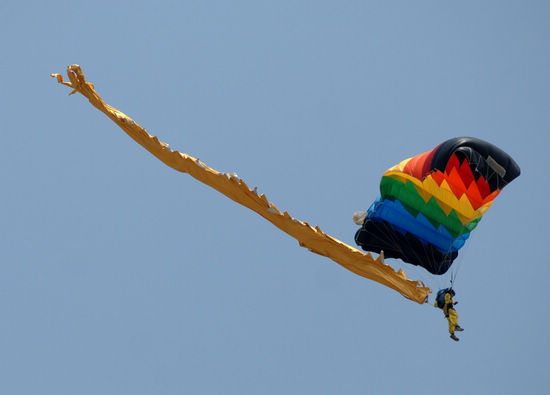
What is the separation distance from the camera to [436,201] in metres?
23.8

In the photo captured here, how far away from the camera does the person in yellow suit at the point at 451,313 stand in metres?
22.1

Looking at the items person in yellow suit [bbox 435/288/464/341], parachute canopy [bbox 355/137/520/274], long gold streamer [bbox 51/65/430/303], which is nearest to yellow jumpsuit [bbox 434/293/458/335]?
person in yellow suit [bbox 435/288/464/341]

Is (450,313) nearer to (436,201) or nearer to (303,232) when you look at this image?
(436,201)

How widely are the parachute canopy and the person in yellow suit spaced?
1.74 m

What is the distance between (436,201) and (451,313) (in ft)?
9.37

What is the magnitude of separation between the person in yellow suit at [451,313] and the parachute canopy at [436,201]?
174 centimetres

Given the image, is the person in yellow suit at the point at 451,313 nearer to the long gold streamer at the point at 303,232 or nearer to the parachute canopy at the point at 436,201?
the long gold streamer at the point at 303,232

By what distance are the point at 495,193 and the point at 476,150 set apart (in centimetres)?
118

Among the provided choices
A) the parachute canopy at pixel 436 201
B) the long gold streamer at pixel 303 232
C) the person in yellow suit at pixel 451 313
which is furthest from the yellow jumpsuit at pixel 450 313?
the parachute canopy at pixel 436 201

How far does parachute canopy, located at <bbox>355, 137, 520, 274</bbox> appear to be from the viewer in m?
23.5

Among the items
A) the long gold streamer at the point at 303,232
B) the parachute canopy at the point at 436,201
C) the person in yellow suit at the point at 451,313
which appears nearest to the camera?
the person in yellow suit at the point at 451,313

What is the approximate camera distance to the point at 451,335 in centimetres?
2211

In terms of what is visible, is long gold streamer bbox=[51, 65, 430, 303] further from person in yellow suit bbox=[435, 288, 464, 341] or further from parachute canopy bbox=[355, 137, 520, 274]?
parachute canopy bbox=[355, 137, 520, 274]

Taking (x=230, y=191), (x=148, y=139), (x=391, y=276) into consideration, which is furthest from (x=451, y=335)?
(x=148, y=139)
